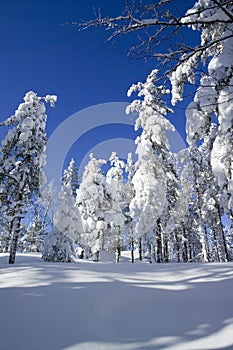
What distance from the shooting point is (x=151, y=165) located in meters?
15.3

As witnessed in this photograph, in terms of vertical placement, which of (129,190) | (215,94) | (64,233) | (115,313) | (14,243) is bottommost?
Result: (115,313)

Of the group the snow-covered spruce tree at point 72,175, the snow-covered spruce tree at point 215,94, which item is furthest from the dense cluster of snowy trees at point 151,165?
the snow-covered spruce tree at point 72,175

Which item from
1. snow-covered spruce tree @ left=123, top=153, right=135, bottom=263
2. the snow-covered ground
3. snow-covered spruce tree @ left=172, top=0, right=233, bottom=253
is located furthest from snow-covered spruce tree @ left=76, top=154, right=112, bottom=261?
the snow-covered ground

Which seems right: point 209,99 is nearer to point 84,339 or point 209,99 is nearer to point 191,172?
point 84,339

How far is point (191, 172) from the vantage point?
20.4 metres

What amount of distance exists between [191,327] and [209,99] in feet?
20.8

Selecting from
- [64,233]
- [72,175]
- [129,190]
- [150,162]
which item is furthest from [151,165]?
[72,175]

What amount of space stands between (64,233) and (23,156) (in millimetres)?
5788

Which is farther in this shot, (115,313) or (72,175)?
(72,175)

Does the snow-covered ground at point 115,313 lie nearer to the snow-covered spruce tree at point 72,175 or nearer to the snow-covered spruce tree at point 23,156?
the snow-covered spruce tree at point 23,156

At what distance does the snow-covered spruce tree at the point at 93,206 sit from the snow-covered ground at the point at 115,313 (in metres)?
14.7

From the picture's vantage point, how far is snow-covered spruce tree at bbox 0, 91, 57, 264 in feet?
45.0

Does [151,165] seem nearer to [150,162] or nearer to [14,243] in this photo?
[150,162]

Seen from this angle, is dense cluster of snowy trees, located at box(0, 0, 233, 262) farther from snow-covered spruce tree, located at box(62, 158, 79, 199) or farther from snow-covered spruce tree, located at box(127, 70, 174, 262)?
snow-covered spruce tree, located at box(62, 158, 79, 199)
